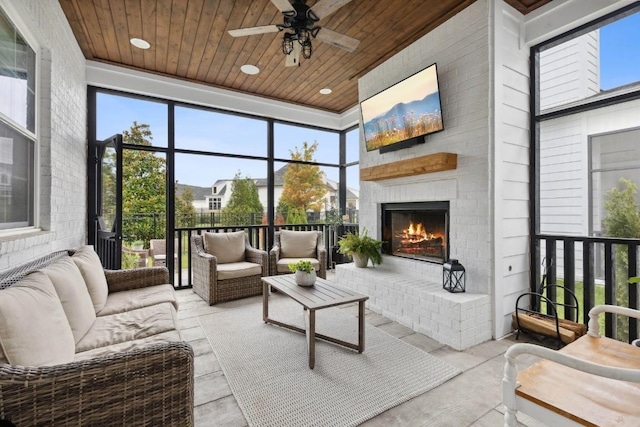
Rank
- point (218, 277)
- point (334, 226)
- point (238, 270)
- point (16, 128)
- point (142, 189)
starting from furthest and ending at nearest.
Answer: point (334, 226) < point (142, 189) < point (238, 270) < point (218, 277) < point (16, 128)

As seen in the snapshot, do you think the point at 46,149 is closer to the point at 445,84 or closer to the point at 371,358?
the point at 371,358

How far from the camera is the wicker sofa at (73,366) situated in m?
1.00

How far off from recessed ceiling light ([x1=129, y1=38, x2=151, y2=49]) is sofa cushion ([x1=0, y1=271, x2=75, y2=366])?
9.63 feet

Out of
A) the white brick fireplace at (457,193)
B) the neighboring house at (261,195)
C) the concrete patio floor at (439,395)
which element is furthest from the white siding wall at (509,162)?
the neighboring house at (261,195)

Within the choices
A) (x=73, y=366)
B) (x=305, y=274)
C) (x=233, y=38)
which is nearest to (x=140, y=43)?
(x=233, y=38)

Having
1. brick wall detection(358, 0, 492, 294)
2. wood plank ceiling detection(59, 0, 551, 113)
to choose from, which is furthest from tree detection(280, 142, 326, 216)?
brick wall detection(358, 0, 492, 294)

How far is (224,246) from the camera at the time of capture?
4172 mm

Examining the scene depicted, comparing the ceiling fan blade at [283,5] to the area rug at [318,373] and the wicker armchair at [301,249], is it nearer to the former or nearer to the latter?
the area rug at [318,373]

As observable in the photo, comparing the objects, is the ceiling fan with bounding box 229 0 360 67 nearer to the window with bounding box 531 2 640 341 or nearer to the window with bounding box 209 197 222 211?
the window with bounding box 531 2 640 341

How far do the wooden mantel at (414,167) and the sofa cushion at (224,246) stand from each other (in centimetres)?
198

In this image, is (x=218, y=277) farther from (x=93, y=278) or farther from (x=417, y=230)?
(x=417, y=230)

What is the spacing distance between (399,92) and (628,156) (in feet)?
7.09

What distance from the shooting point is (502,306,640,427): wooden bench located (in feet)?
3.17

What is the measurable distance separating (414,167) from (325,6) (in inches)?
67.5
